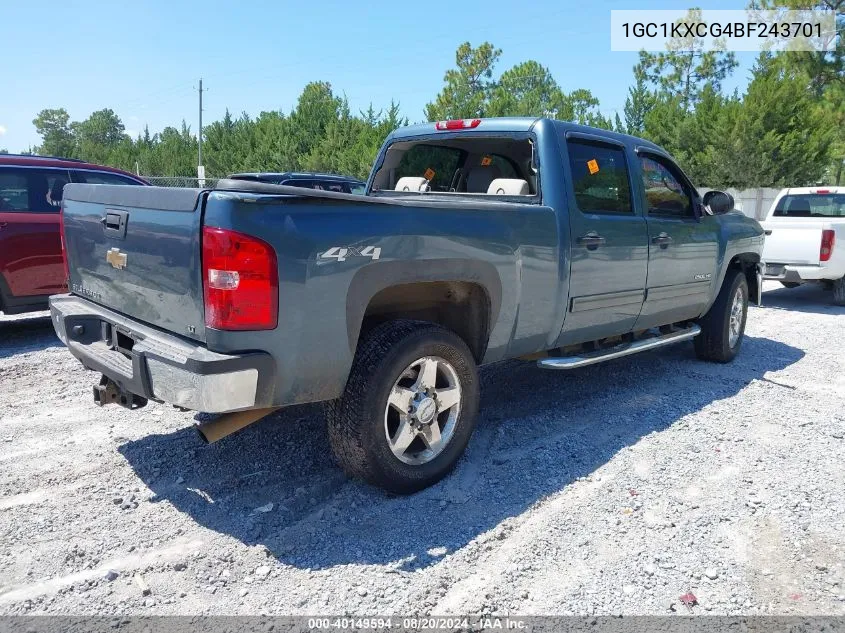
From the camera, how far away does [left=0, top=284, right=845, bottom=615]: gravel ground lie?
2725mm

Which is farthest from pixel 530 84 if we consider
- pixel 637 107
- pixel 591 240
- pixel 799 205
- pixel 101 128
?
pixel 101 128

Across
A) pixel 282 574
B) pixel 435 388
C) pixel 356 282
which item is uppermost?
pixel 356 282

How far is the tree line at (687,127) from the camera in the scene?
92.4 ft

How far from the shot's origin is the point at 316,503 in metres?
3.44

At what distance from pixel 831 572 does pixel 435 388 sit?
1.96 metres

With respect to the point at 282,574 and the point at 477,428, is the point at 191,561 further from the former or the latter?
the point at 477,428

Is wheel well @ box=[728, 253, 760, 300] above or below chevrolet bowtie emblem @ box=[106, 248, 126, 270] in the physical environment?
below

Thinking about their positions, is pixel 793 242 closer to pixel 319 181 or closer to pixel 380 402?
pixel 319 181

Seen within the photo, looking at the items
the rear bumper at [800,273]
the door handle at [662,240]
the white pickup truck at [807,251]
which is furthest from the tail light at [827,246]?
the door handle at [662,240]

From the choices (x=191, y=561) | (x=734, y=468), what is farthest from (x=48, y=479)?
(x=734, y=468)

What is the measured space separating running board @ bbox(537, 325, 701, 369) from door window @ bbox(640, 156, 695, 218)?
3.17 feet

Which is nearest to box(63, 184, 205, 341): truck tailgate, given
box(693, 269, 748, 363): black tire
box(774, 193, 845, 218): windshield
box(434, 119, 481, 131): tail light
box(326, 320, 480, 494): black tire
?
box(326, 320, 480, 494): black tire

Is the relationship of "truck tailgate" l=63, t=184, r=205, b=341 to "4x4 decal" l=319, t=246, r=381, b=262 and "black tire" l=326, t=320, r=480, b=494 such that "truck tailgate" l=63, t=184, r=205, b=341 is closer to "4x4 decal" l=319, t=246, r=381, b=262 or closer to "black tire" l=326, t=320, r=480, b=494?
"4x4 decal" l=319, t=246, r=381, b=262

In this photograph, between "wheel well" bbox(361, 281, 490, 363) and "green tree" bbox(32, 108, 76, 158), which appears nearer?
"wheel well" bbox(361, 281, 490, 363)
